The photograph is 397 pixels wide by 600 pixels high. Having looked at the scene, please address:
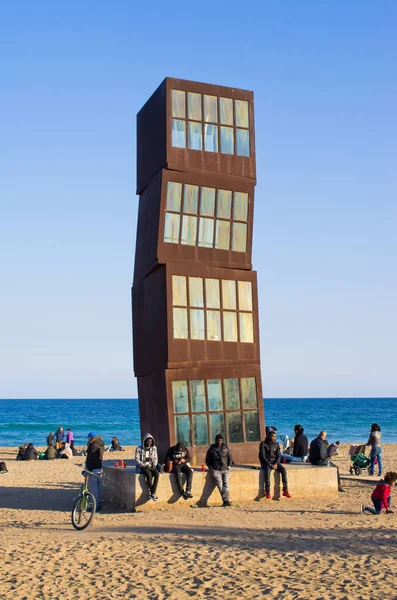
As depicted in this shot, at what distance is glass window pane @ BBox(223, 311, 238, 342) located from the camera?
66.7 ft

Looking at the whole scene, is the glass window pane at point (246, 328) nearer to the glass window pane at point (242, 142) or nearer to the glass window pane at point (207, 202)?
A: the glass window pane at point (207, 202)

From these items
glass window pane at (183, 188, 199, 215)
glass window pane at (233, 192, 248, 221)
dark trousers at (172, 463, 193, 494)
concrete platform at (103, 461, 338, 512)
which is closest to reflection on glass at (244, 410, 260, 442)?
concrete platform at (103, 461, 338, 512)

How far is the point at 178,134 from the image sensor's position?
20.2m

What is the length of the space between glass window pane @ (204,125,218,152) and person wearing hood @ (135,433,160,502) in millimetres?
7882

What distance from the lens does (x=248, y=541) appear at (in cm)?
1293

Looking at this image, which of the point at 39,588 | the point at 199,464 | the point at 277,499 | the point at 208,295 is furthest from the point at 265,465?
the point at 39,588

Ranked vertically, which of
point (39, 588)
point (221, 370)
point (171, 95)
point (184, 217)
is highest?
point (171, 95)

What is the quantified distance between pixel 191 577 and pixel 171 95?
13.1 meters

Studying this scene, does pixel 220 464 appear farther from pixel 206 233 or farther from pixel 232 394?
pixel 206 233

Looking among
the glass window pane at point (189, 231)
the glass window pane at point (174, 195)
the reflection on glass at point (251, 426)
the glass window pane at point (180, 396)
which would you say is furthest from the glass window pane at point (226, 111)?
the reflection on glass at point (251, 426)

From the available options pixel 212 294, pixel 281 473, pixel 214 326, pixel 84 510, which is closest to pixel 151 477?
pixel 84 510

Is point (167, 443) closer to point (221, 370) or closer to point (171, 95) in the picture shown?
point (221, 370)

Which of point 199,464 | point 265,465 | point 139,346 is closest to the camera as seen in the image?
point 265,465

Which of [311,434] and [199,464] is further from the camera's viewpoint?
[311,434]
